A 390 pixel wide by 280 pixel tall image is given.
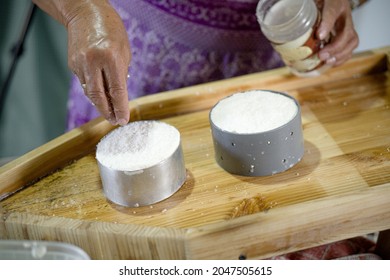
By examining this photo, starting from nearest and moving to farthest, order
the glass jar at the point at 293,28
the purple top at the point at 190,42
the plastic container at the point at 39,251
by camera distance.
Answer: the plastic container at the point at 39,251
the glass jar at the point at 293,28
the purple top at the point at 190,42

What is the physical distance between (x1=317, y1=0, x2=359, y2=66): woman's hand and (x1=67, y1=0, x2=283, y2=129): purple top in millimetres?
127

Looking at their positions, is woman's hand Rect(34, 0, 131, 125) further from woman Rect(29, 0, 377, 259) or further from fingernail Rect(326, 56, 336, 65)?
fingernail Rect(326, 56, 336, 65)

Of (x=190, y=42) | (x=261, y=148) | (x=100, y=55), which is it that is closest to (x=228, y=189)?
(x=261, y=148)

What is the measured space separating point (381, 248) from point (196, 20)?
459 mm

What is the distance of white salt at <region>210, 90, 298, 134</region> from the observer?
753mm

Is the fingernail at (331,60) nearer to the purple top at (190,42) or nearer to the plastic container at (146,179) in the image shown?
the purple top at (190,42)

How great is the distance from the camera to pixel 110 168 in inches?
28.3

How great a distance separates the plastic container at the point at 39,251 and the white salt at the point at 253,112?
0.89ft

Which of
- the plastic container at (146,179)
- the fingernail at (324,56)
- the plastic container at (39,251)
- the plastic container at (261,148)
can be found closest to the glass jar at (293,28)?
the fingernail at (324,56)

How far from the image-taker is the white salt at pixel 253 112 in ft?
2.47

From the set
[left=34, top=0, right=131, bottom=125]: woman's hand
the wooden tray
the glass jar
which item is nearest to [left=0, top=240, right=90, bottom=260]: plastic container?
the wooden tray

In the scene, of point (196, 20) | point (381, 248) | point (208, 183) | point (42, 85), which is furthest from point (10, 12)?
point (381, 248)

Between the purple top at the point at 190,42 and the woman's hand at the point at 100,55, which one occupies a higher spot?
the woman's hand at the point at 100,55
